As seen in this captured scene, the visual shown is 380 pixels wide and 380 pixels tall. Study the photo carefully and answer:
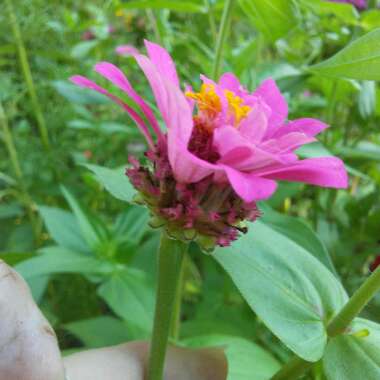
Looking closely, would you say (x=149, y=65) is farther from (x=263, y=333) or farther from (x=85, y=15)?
(x=85, y=15)

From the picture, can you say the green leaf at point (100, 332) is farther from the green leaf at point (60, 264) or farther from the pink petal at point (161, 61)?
the pink petal at point (161, 61)

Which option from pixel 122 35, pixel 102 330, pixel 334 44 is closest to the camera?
pixel 102 330

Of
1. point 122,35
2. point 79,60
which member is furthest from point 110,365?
point 122,35

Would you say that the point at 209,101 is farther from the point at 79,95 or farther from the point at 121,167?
the point at 79,95

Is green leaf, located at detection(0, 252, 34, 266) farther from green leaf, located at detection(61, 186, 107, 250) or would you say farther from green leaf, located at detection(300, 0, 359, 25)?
green leaf, located at detection(300, 0, 359, 25)

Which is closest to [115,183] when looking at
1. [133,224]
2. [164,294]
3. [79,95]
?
[164,294]
